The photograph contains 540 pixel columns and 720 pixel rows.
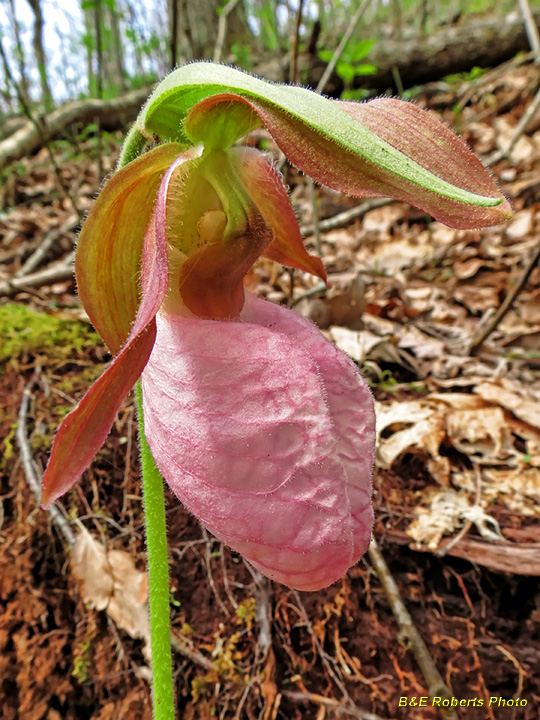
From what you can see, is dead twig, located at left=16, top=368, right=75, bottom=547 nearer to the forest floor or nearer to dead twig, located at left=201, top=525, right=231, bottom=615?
the forest floor

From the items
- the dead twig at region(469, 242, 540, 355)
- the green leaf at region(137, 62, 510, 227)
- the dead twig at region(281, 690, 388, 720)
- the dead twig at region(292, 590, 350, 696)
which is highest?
the green leaf at region(137, 62, 510, 227)

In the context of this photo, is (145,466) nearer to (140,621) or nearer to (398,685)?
(140,621)

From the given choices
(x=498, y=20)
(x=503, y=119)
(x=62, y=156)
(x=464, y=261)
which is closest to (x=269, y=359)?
(x=464, y=261)

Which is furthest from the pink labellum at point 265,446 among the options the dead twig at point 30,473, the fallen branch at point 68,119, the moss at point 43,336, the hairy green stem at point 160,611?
the fallen branch at point 68,119

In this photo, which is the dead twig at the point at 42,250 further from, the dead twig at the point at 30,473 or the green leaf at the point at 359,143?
the green leaf at the point at 359,143

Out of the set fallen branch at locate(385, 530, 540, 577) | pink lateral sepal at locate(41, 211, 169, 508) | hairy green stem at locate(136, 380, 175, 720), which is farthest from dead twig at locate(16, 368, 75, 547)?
fallen branch at locate(385, 530, 540, 577)
